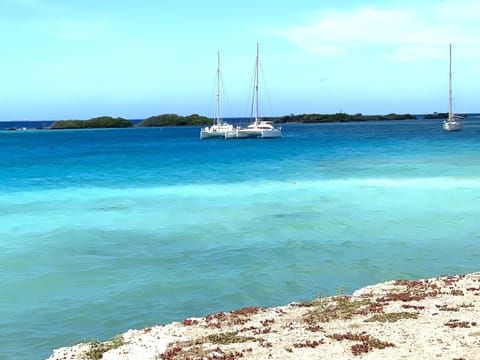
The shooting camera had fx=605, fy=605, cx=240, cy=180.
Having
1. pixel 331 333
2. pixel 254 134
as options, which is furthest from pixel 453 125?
pixel 331 333

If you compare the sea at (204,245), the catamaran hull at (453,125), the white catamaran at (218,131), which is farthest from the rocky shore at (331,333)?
the catamaran hull at (453,125)

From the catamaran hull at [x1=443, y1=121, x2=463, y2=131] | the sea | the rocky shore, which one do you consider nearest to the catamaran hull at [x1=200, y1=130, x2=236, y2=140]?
the catamaran hull at [x1=443, y1=121, x2=463, y2=131]

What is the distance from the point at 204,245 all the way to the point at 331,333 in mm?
10950

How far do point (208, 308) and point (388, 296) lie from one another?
4.05 meters

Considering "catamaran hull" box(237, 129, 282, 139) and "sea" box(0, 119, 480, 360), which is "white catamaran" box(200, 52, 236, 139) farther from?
"sea" box(0, 119, 480, 360)

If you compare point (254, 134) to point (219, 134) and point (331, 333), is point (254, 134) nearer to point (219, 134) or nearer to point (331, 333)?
point (219, 134)

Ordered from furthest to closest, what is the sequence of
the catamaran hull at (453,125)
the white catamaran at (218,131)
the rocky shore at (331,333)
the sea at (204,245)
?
the catamaran hull at (453,125), the white catamaran at (218,131), the sea at (204,245), the rocky shore at (331,333)

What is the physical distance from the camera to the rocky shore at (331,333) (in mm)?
8914

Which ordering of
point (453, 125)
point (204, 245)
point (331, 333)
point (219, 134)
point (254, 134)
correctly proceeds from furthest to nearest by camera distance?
1. point (453, 125)
2. point (219, 134)
3. point (254, 134)
4. point (204, 245)
5. point (331, 333)

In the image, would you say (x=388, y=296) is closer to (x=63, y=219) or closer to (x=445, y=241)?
(x=445, y=241)

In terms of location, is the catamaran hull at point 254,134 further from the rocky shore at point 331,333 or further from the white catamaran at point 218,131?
the rocky shore at point 331,333

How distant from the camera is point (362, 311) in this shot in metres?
11.3

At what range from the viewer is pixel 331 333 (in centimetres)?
988

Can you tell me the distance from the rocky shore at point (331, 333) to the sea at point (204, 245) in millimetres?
1884
